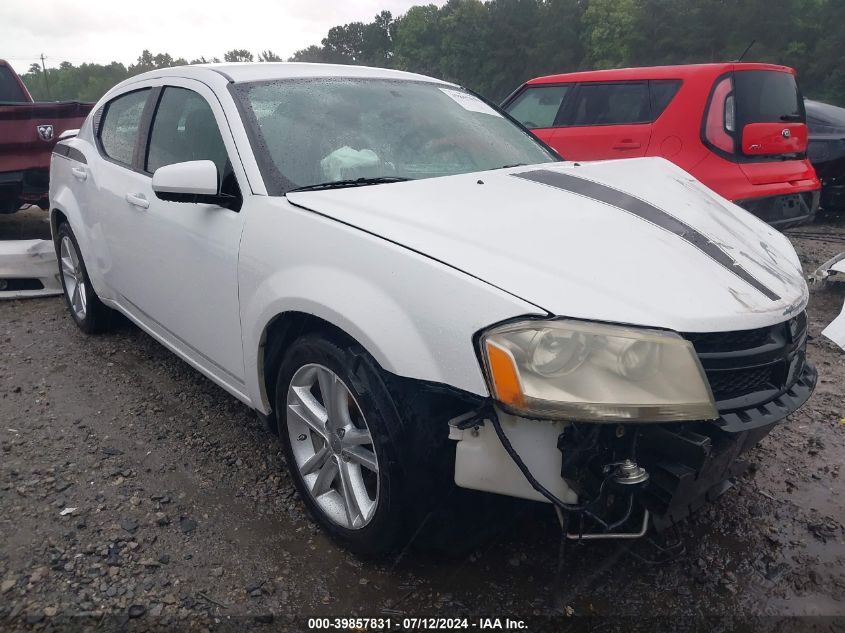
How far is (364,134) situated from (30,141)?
4.92 meters

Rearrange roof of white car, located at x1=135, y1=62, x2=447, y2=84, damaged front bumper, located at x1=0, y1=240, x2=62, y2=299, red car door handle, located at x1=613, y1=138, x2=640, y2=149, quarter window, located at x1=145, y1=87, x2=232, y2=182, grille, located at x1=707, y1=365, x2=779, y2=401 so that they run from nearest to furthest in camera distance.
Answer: grille, located at x1=707, y1=365, x2=779, y2=401 < quarter window, located at x1=145, y1=87, x2=232, y2=182 < roof of white car, located at x1=135, y1=62, x2=447, y2=84 < damaged front bumper, located at x1=0, y1=240, x2=62, y2=299 < red car door handle, located at x1=613, y1=138, x2=640, y2=149

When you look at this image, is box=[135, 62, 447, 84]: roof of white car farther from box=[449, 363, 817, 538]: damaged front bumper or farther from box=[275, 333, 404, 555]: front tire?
box=[449, 363, 817, 538]: damaged front bumper

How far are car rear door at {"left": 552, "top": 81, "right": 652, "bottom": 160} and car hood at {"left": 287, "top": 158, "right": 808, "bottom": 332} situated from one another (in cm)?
342

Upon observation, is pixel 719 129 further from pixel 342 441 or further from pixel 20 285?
pixel 20 285

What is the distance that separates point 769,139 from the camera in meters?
5.25

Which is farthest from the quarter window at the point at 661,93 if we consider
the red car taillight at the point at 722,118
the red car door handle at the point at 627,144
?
the red car taillight at the point at 722,118

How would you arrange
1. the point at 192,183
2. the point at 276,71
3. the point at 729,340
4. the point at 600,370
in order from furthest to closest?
the point at 276,71 → the point at 192,183 → the point at 729,340 → the point at 600,370

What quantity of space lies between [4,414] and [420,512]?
2.45 m

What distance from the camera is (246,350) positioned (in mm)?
2422

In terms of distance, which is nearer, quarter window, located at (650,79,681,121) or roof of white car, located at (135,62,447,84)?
roof of white car, located at (135,62,447,84)

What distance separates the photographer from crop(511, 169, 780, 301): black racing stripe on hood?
1.96 m

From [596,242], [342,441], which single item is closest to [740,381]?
[596,242]

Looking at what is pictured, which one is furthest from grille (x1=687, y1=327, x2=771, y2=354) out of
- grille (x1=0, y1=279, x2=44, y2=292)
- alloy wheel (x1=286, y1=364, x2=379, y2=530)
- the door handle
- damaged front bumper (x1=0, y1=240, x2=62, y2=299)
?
grille (x1=0, y1=279, x2=44, y2=292)

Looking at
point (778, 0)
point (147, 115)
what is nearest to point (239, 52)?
point (778, 0)
